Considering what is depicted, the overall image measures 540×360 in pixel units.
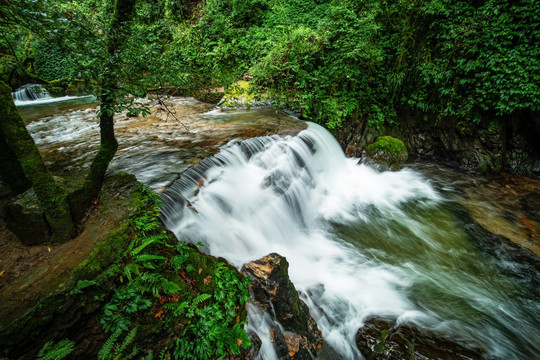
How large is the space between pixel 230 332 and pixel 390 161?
7.87m

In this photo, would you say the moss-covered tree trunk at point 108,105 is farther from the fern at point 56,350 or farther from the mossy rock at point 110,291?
the fern at point 56,350

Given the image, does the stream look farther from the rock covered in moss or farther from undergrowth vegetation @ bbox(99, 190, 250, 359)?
the rock covered in moss

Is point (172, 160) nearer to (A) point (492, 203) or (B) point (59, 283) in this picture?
(B) point (59, 283)

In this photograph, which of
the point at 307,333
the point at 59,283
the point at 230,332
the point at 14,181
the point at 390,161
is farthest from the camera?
the point at 390,161

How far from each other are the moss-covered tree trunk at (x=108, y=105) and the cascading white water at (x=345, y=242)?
1.08m

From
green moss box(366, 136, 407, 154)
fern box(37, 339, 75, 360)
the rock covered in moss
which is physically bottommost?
fern box(37, 339, 75, 360)

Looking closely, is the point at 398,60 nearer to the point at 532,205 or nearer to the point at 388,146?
the point at 388,146

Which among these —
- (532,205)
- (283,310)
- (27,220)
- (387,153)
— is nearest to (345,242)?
(283,310)

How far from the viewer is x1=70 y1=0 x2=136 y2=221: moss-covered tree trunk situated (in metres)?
2.28

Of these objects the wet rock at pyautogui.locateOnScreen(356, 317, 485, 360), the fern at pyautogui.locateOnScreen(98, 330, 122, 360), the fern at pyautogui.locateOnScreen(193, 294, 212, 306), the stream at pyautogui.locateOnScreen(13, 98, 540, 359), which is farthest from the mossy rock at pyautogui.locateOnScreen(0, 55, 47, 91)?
the wet rock at pyautogui.locateOnScreen(356, 317, 485, 360)

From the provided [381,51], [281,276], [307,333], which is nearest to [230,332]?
[281,276]

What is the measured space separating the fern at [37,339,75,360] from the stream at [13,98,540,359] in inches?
73.9

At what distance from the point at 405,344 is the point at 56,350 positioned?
388 centimetres

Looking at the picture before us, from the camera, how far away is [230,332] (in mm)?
2383
